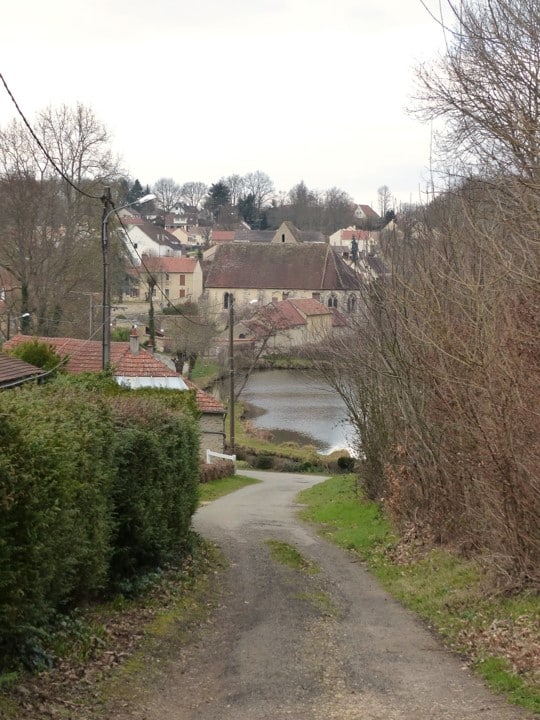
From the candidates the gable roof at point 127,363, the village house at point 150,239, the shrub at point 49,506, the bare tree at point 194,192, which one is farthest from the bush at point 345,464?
the bare tree at point 194,192

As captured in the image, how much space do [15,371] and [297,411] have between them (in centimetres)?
3093

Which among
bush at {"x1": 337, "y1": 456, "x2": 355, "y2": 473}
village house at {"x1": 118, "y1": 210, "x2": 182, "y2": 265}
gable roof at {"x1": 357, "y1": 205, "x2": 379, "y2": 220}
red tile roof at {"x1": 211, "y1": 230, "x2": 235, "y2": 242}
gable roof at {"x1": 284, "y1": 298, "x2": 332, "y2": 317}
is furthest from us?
red tile roof at {"x1": 211, "y1": 230, "x2": 235, "y2": 242}

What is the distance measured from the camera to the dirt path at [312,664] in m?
7.20

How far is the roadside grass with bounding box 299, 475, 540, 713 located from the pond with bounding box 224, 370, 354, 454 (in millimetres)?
25068

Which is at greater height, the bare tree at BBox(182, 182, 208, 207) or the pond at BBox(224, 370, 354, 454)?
the bare tree at BBox(182, 182, 208, 207)

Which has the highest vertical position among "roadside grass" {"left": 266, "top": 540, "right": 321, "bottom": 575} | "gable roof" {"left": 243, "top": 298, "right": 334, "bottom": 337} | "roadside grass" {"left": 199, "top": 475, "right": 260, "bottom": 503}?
"gable roof" {"left": 243, "top": 298, "right": 334, "bottom": 337}

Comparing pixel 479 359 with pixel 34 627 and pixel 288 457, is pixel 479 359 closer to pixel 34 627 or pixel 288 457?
pixel 34 627

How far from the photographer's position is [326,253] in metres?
82.6

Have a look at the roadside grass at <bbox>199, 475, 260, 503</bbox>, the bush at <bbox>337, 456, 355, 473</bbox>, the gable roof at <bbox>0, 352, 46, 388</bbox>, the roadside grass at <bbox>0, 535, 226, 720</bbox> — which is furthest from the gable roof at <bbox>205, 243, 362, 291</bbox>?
the roadside grass at <bbox>0, 535, 226, 720</bbox>

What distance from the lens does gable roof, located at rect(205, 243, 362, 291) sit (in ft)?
270

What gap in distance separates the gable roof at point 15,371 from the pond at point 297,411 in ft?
68.1

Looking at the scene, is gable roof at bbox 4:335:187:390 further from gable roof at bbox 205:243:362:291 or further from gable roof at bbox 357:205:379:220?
gable roof at bbox 205:243:362:291

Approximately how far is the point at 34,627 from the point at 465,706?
11.5ft

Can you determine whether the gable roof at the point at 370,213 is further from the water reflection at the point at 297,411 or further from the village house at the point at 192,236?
the village house at the point at 192,236
